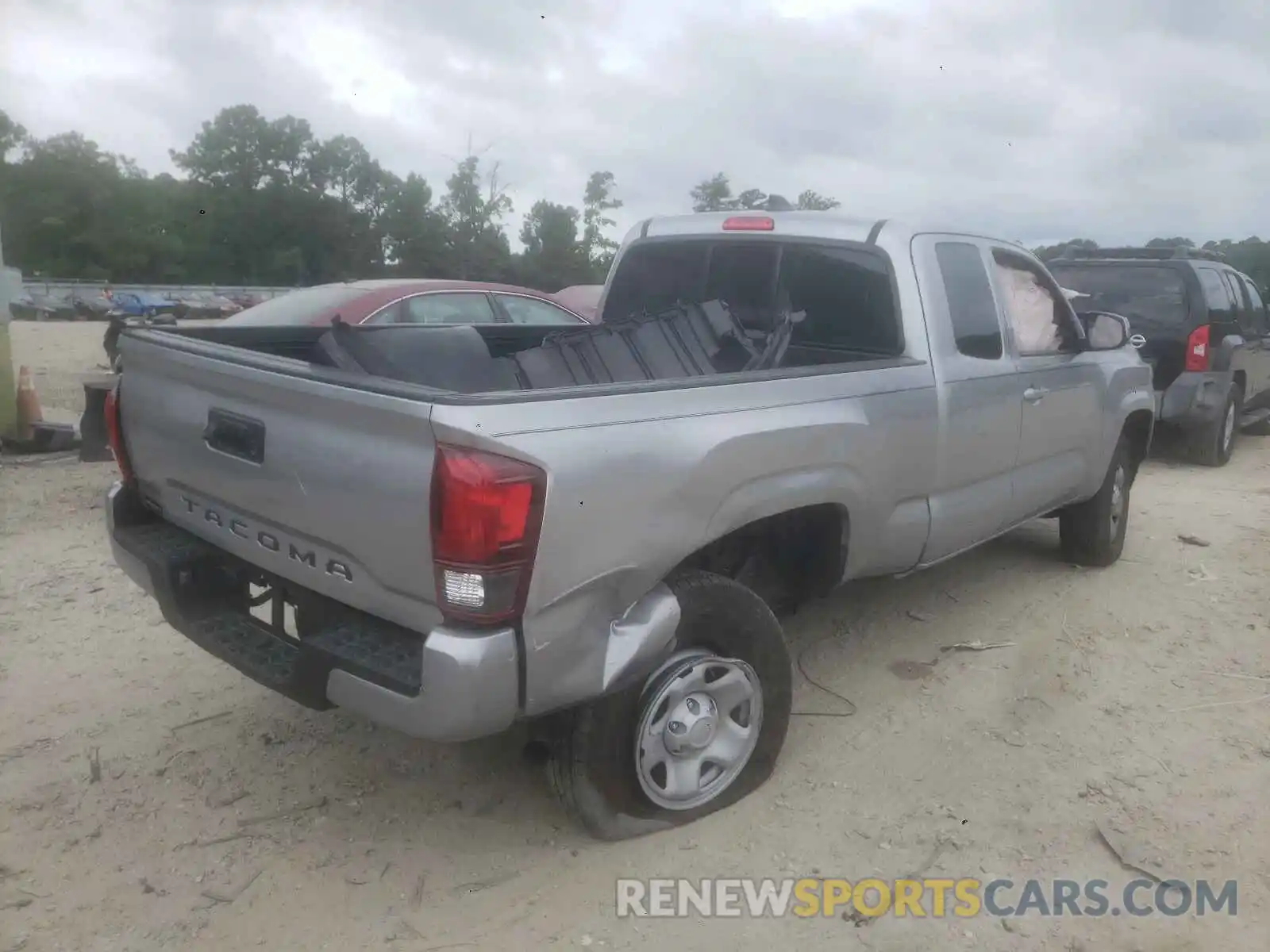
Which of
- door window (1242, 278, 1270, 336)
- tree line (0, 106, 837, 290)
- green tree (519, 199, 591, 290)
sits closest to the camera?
door window (1242, 278, 1270, 336)

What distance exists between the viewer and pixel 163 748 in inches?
142

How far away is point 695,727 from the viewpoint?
3074mm

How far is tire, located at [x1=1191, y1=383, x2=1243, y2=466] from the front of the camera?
9023 mm

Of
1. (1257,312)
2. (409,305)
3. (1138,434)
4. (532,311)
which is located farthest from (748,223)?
(1257,312)

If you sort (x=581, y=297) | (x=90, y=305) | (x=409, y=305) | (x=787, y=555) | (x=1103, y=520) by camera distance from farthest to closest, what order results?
(x=90, y=305) → (x=581, y=297) → (x=409, y=305) → (x=1103, y=520) → (x=787, y=555)

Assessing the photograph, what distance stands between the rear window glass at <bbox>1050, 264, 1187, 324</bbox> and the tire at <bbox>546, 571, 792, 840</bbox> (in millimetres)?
6609

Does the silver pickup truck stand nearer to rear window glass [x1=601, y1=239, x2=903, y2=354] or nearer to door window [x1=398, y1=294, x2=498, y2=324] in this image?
rear window glass [x1=601, y1=239, x2=903, y2=354]

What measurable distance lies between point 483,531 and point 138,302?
1666 inches

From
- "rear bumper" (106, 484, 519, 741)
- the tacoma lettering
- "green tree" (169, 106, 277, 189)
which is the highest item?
"green tree" (169, 106, 277, 189)

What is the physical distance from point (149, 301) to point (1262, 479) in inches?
1595

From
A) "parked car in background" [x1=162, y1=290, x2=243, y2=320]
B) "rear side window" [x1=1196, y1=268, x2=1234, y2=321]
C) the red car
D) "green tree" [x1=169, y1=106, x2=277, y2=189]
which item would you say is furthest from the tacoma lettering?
"green tree" [x1=169, y1=106, x2=277, y2=189]

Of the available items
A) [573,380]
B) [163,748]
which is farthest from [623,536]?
[163,748]

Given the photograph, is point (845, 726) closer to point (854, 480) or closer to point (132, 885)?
point (854, 480)

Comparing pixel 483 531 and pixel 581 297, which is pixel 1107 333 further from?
pixel 581 297
